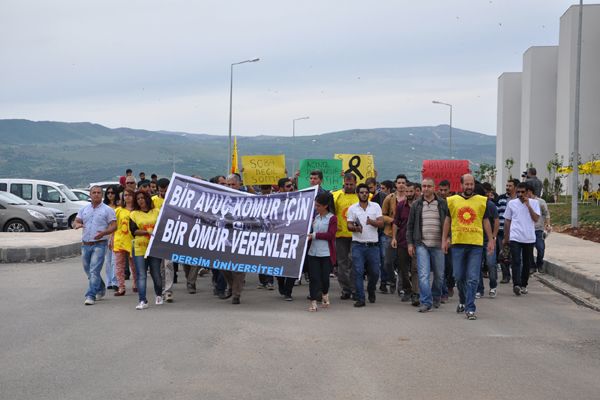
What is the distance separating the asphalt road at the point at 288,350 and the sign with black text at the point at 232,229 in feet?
2.11

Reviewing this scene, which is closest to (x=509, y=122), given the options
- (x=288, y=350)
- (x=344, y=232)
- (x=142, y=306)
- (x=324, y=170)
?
(x=324, y=170)

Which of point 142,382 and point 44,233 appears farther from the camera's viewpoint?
point 44,233

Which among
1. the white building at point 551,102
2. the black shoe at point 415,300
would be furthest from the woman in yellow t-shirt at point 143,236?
the white building at point 551,102

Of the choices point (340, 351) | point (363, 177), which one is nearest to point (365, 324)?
point (340, 351)

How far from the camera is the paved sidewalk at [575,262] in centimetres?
1550

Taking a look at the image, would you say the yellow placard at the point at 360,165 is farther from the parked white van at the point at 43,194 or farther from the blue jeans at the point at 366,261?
the parked white van at the point at 43,194

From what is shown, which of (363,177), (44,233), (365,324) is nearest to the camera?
(365,324)

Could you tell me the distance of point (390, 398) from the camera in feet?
22.8

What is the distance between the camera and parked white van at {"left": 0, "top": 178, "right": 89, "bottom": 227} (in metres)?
29.9

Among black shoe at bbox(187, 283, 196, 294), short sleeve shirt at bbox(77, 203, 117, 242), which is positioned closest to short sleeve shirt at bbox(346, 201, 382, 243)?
black shoe at bbox(187, 283, 196, 294)

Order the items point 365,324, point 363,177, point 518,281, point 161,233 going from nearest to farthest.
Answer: point 365,324, point 161,233, point 518,281, point 363,177

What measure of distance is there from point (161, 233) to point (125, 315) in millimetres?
1784

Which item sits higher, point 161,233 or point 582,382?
point 161,233

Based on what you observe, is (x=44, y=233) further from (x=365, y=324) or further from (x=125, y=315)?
(x=365, y=324)
